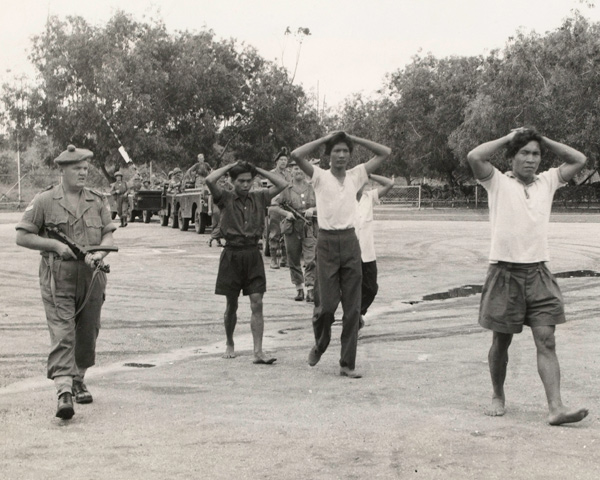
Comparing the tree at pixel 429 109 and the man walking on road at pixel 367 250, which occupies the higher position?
the tree at pixel 429 109

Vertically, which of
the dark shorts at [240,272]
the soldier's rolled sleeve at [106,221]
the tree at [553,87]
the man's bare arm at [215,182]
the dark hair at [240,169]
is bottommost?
the dark shorts at [240,272]

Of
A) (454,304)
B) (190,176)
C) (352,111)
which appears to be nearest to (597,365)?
(454,304)

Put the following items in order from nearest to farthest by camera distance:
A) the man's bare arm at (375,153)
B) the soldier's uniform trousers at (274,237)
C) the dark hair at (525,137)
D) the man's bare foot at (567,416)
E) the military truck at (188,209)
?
the man's bare foot at (567,416) < the dark hair at (525,137) < the man's bare arm at (375,153) < the soldier's uniform trousers at (274,237) < the military truck at (188,209)

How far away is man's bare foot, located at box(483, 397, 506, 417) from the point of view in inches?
243

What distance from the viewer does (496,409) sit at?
619cm

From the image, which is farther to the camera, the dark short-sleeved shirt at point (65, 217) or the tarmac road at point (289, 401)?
the dark short-sleeved shirt at point (65, 217)

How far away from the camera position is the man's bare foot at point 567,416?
5848 millimetres

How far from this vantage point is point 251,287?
8414 mm

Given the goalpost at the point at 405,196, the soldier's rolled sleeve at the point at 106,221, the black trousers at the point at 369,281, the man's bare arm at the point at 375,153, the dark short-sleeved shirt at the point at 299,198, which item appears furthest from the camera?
the goalpost at the point at 405,196

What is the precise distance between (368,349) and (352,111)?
8471cm

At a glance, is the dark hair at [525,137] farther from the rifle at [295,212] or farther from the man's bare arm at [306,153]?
the rifle at [295,212]

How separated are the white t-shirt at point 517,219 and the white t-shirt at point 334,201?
5.60 ft

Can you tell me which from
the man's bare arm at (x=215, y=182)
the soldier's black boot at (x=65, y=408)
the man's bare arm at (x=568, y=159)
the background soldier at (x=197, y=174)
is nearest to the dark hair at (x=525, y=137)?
the man's bare arm at (x=568, y=159)

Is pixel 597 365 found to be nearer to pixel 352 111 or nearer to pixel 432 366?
pixel 432 366
